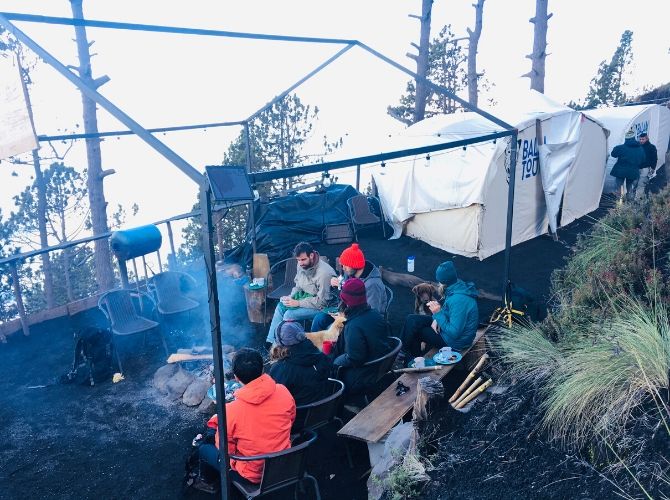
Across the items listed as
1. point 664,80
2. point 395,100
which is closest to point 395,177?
point 395,100

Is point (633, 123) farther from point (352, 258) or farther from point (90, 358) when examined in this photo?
point (90, 358)

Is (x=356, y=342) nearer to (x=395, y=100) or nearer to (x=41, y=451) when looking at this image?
(x=41, y=451)

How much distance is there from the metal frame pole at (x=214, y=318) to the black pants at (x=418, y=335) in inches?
108

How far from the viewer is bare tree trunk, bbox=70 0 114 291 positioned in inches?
438

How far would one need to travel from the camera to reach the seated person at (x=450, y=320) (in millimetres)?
4895

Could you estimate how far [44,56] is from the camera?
3.35 metres

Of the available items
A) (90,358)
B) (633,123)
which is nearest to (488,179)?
(90,358)

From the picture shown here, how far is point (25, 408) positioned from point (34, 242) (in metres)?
16.1

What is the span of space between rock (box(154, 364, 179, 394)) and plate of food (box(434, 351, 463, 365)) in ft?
9.87

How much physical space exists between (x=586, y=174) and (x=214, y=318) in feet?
36.8

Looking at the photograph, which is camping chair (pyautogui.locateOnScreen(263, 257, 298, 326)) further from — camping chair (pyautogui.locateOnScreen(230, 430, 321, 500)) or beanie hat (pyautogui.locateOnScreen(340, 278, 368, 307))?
camping chair (pyautogui.locateOnScreen(230, 430, 321, 500))

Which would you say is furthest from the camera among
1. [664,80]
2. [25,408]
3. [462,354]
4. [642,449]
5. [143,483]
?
[664,80]

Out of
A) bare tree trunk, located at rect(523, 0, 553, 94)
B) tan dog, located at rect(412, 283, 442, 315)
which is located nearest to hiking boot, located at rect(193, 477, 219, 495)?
tan dog, located at rect(412, 283, 442, 315)

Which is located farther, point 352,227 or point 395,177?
point 395,177
